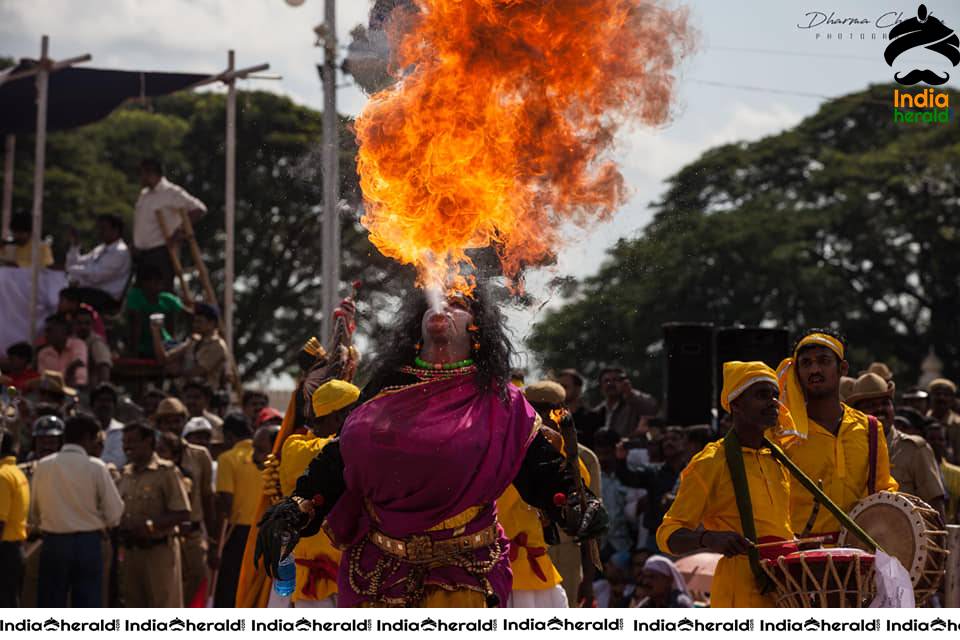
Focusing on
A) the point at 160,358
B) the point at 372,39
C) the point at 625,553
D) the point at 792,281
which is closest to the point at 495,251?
the point at 372,39

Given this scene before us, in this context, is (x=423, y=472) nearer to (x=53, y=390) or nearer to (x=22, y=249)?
(x=53, y=390)

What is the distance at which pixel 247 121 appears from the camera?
26.5 meters

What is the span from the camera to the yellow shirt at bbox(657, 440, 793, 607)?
22.4ft

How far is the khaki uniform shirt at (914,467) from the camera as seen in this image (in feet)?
30.3

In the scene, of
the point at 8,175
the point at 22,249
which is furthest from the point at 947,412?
the point at 8,175

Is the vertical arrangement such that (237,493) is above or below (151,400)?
below

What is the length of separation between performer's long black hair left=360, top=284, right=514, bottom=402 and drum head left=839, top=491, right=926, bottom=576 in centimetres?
175

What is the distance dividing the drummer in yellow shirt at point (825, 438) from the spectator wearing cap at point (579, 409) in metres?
4.80

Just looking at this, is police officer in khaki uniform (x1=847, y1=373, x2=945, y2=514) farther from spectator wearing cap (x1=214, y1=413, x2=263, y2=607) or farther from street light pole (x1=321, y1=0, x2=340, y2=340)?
spectator wearing cap (x1=214, y1=413, x2=263, y2=607)

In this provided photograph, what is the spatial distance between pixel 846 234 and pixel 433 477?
28458mm

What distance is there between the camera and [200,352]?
16172 mm

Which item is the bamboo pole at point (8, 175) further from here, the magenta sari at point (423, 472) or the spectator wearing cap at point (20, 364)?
the magenta sari at point (423, 472)

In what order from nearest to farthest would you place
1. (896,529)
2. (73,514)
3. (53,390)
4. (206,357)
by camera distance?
(896,529)
(73,514)
(53,390)
(206,357)
